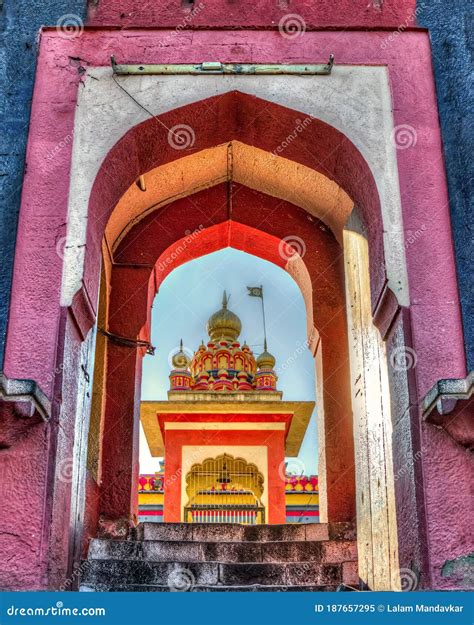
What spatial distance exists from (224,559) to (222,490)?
7.83 m

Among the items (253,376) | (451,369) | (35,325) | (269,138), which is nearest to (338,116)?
(269,138)

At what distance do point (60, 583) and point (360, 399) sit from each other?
241 cm

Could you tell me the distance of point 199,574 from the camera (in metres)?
5.61

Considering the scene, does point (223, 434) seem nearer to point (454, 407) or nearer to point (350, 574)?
point (350, 574)

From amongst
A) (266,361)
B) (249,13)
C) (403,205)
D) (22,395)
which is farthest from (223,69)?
(266,361)

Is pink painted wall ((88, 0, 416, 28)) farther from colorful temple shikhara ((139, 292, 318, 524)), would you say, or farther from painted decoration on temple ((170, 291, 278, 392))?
painted decoration on temple ((170, 291, 278, 392))

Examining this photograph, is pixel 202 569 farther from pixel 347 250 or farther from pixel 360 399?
pixel 347 250

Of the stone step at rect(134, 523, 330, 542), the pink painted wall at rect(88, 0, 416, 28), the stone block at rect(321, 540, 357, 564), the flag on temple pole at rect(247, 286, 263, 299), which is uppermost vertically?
the flag on temple pole at rect(247, 286, 263, 299)

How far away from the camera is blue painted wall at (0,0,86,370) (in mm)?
5258

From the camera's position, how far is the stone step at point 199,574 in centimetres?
554

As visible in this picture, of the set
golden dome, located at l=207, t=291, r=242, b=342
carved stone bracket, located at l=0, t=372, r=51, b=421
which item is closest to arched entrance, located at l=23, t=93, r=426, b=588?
carved stone bracket, located at l=0, t=372, r=51, b=421

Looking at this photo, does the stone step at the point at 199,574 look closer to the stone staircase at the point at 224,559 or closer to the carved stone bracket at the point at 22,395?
the stone staircase at the point at 224,559

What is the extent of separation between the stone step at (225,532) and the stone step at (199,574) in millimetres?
665

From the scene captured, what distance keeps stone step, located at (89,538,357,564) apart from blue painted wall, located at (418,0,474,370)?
192 cm
